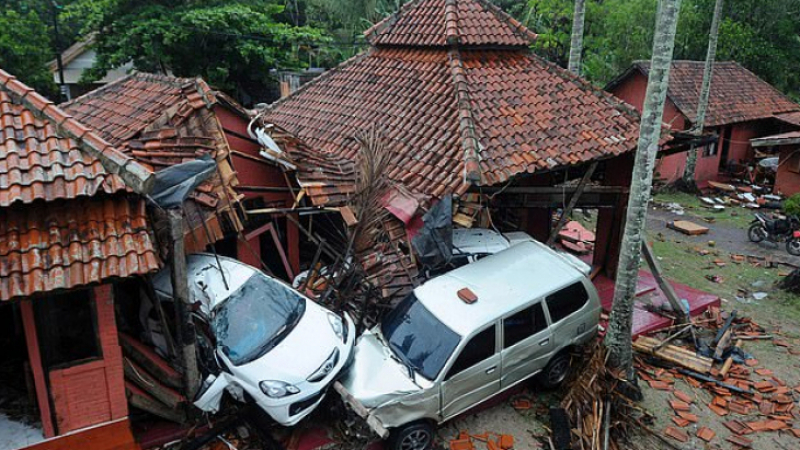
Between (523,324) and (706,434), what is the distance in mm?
3230

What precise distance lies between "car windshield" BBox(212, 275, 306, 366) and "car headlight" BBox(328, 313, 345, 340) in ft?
1.47

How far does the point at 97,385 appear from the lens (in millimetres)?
6855

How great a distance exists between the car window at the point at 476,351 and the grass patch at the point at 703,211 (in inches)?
579

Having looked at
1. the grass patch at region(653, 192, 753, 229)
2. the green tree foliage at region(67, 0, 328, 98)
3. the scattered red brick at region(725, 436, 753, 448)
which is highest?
the green tree foliage at region(67, 0, 328, 98)

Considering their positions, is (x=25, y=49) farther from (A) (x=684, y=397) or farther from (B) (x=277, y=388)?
(A) (x=684, y=397)

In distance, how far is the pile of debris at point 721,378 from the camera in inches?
332

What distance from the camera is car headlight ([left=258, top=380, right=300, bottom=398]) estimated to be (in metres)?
7.09

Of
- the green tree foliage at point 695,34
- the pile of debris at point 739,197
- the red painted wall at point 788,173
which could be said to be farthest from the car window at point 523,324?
the green tree foliage at point 695,34

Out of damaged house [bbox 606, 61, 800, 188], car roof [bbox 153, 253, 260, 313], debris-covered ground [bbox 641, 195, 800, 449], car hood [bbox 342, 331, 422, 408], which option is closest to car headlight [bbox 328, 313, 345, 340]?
car hood [bbox 342, 331, 422, 408]

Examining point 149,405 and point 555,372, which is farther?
point 555,372

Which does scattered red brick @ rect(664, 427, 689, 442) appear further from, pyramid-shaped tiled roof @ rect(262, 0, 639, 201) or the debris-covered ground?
pyramid-shaped tiled roof @ rect(262, 0, 639, 201)

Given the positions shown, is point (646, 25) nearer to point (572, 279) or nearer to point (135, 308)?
point (572, 279)

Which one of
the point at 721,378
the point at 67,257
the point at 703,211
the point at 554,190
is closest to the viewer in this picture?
the point at 67,257

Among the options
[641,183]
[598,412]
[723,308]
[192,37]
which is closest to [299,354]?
[598,412]
